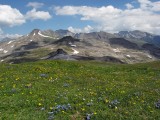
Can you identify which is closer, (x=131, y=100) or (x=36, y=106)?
(x=36, y=106)

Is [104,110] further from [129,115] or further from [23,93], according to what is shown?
[23,93]

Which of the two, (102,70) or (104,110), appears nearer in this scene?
(104,110)

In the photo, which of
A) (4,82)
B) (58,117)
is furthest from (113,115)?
(4,82)

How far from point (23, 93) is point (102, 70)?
25065 mm

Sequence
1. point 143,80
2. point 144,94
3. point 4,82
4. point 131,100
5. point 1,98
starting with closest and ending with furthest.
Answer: point 1,98
point 131,100
point 144,94
point 4,82
point 143,80

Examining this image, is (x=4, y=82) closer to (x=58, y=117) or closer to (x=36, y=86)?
(x=36, y=86)

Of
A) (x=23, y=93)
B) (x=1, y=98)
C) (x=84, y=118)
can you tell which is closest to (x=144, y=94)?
(x=84, y=118)

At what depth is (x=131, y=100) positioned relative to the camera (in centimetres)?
2703

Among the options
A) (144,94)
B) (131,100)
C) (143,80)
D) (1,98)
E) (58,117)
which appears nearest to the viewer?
(58,117)

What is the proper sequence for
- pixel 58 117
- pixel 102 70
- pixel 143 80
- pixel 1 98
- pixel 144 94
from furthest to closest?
pixel 102 70
pixel 143 80
pixel 144 94
pixel 1 98
pixel 58 117

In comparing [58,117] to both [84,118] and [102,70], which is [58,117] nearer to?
[84,118]

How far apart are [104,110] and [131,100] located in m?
3.96

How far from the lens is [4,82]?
103ft

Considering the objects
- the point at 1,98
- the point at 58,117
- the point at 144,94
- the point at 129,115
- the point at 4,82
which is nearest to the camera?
the point at 58,117
